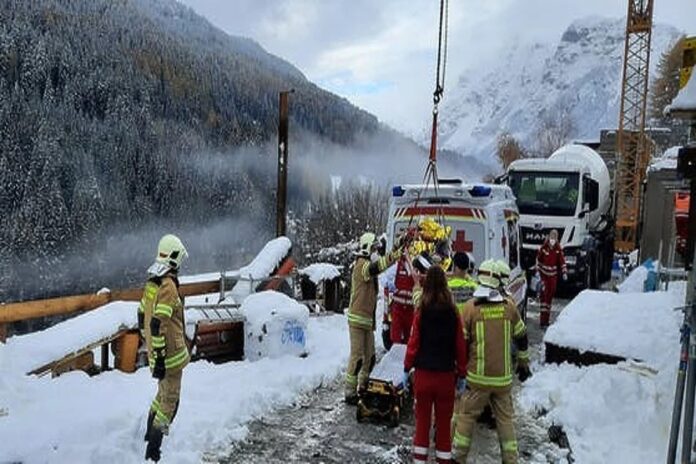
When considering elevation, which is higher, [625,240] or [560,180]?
[560,180]

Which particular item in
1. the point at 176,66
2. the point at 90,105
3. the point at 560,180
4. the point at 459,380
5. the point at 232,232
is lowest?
the point at 232,232

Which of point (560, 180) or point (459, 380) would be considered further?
point (560, 180)

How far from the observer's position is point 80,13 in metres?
60.8

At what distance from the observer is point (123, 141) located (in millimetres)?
55719

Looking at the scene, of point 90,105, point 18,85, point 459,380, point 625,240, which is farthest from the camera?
point 90,105

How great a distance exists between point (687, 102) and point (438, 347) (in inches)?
106

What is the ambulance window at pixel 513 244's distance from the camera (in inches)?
379

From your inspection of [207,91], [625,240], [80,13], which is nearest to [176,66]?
[207,91]

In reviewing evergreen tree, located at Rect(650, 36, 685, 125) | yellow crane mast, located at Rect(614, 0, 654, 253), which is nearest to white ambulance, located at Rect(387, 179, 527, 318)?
yellow crane mast, located at Rect(614, 0, 654, 253)

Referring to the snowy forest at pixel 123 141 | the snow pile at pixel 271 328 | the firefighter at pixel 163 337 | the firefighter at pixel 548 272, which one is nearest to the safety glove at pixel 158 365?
the firefighter at pixel 163 337

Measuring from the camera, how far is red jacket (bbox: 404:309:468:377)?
5133mm

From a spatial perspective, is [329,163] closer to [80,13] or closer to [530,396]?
[80,13]

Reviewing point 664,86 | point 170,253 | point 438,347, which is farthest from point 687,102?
point 664,86

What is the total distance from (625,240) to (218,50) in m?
60.7
